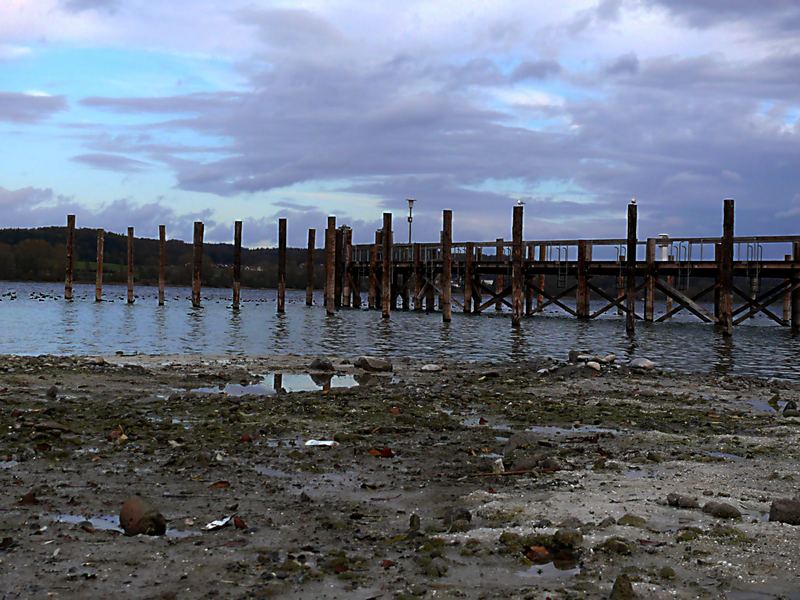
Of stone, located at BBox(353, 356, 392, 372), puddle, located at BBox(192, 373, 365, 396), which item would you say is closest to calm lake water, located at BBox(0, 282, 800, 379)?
stone, located at BBox(353, 356, 392, 372)

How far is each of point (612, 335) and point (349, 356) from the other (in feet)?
56.9

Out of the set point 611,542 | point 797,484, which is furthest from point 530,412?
point 611,542

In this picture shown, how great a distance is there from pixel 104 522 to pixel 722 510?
562cm

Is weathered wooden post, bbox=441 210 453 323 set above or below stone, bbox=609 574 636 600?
above

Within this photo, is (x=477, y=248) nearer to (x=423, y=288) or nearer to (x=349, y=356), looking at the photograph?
(x=423, y=288)

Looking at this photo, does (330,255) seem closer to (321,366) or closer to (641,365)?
(321,366)

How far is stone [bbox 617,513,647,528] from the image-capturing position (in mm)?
7539

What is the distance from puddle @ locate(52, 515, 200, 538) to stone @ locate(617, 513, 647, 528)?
3.71m

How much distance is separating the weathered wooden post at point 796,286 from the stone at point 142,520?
41744 millimetres

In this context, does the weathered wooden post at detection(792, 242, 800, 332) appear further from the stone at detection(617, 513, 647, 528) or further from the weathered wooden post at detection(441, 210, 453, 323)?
the stone at detection(617, 513, 647, 528)

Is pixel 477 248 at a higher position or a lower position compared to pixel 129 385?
higher

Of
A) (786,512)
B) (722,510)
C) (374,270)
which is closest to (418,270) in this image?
(374,270)

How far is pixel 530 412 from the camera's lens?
1516 cm

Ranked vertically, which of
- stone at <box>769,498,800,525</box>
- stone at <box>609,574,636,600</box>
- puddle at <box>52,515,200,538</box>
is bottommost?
puddle at <box>52,515,200,538</box>
